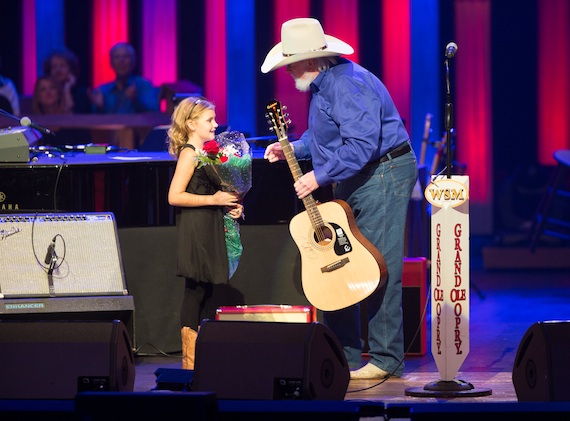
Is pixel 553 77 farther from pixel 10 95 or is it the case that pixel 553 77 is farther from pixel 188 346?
pixel 188 346

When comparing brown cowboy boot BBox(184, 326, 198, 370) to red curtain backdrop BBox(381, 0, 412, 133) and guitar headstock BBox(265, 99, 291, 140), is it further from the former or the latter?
red curtain backdrop BBox(381, 0, 412, 133)

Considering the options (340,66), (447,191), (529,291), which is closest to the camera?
(447,191)

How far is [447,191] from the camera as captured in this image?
18.2ft

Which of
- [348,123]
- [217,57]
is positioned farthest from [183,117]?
[217,57]

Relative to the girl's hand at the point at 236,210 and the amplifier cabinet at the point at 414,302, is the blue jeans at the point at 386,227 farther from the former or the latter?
the amplifier cabinet at the point at 414,302

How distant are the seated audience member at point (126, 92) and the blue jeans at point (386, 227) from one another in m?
5.71

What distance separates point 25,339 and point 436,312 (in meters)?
2.05

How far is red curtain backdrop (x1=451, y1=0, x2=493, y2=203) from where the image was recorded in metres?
12.5

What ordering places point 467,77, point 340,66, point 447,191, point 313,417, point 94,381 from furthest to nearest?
1. point 467,77
2. point 340,66
3. point 447,191
4. point 94,381
5. point 313,417

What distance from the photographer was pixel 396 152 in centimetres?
602

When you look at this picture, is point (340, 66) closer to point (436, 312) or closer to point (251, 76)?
point (436, 312)

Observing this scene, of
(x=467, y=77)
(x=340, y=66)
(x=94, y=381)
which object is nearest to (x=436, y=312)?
(x=340, y=66)

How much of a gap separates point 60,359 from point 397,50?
28.1ft

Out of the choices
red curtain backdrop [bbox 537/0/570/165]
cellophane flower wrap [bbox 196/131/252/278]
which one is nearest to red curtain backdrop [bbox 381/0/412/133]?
red curtain backdrop [bbox 537/0/570/165]
